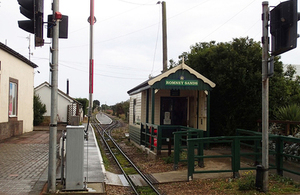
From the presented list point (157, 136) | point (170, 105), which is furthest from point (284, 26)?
point (170, 105)

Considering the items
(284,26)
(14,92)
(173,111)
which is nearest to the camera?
(284,26)

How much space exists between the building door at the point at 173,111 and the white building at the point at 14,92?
784 centimetres

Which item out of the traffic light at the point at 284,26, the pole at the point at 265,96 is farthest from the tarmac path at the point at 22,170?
the traffic light at the point at 284,26

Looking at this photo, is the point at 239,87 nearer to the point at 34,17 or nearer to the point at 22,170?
the point at 22,170

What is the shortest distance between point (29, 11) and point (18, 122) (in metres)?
14.6

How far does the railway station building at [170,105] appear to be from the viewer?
13625mm

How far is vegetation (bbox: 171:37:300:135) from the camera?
14.7 meters

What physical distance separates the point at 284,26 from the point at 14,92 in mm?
16395

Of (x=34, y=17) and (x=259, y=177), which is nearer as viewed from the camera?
(x=34, y=17)

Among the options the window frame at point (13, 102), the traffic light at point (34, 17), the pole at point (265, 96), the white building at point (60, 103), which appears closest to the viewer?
the traffic light at point (34, 17)

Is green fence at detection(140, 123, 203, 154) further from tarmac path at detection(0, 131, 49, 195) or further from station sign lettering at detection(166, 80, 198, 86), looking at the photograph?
tarmac path at detection(0, 131, 49, 195)

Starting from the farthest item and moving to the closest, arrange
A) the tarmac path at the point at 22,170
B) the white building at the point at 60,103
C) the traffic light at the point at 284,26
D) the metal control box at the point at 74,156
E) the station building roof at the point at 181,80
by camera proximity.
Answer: the white building at the point at 60,103 < the station building roof at the point at 181,80 < the tarmac path at the point at 22,170 < the metal control box at the point at 74,156 < the traffic light at the point at 284,26

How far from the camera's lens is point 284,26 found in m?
6.64

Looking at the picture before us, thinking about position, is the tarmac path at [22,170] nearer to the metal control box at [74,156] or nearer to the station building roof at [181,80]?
the metal control box at [74,156]
